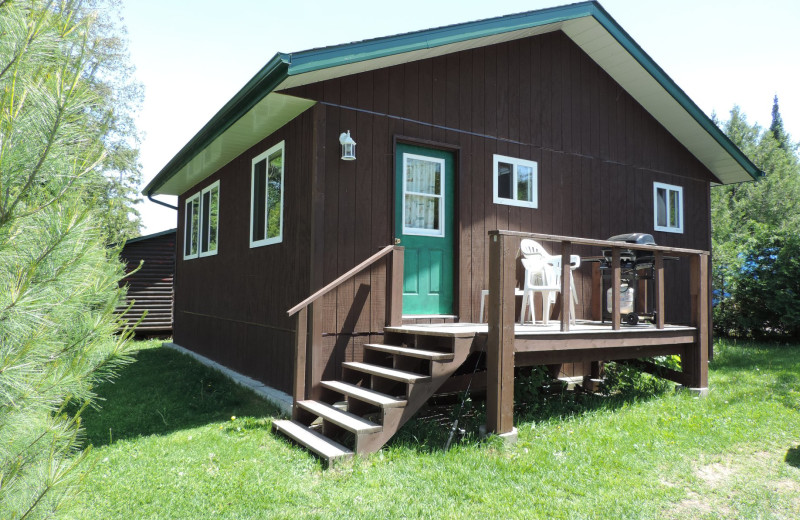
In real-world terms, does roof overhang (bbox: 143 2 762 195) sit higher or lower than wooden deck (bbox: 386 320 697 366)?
higher

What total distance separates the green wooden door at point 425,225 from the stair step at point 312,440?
1.73 meters

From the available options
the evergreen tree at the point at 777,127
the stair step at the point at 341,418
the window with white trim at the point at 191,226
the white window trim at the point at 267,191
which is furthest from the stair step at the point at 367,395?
the evergreen tree at the point at 777,127

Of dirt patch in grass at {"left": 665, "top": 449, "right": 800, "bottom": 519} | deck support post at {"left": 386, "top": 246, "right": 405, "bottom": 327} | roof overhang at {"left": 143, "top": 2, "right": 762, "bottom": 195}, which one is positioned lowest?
dirt patch in grass at {"left": 665, "top": 449, "right": 800, "bottom": 519}

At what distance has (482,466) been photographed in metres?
4.00

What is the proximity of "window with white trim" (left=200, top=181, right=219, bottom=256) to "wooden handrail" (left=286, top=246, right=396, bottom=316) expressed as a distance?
171 inches

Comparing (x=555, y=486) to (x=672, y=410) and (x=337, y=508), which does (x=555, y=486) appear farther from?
(x=672, y=410)

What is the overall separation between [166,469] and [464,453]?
7.10ft

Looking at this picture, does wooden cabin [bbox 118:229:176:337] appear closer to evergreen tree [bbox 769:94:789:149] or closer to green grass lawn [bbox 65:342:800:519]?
green grass lawn [bbox 65:342:800:519]

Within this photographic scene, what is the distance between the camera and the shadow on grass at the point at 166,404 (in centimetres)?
520

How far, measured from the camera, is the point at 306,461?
4.10 metres

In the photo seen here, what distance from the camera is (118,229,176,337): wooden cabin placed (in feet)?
42.1

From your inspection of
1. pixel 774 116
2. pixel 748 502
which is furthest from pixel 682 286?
pixel 774 116

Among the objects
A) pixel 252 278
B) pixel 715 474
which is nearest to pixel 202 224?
pixel 252 278

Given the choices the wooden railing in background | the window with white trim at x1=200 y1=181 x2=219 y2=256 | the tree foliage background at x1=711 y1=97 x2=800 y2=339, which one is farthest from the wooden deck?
the tree foliage background at x1=711 y1=97 x2=800 y2=339
